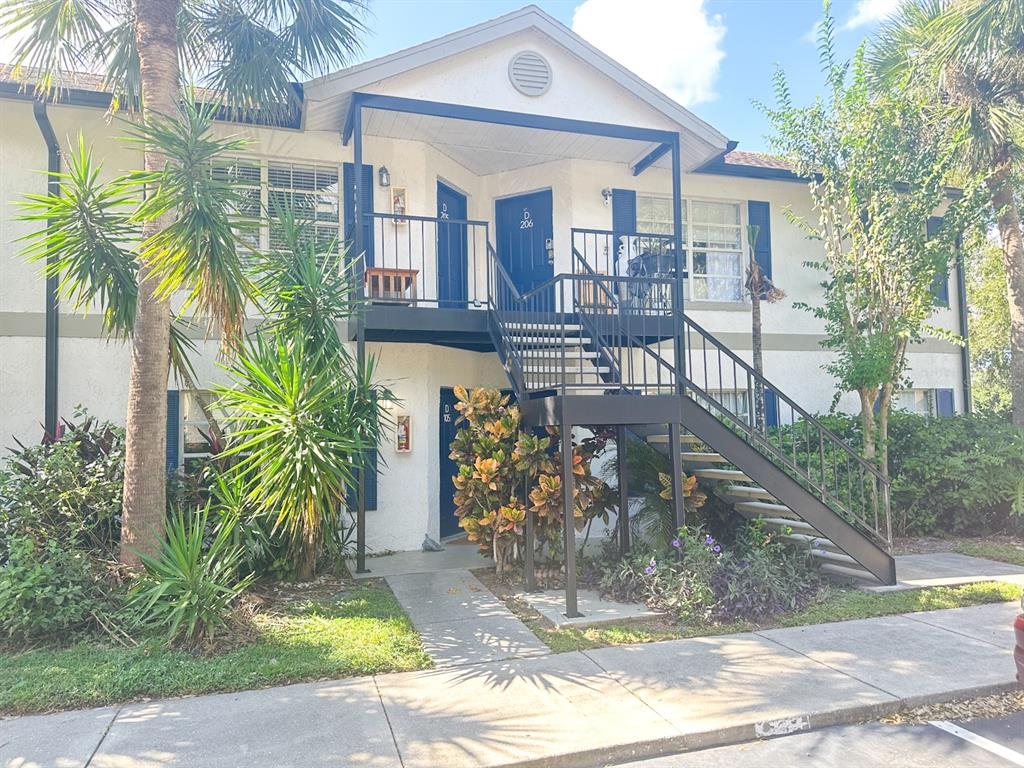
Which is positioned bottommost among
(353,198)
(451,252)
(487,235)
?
(487,235)

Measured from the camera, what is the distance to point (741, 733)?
378 centimetres

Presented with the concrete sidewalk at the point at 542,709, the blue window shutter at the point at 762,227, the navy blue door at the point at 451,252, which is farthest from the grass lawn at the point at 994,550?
the navy blue door at the point at 451,252

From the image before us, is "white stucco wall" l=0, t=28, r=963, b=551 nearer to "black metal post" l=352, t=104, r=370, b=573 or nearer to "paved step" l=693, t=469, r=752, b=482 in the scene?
"black metal post" l=352, t=104, r=370, b=573

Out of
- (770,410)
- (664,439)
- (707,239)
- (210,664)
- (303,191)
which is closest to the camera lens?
(210,664)

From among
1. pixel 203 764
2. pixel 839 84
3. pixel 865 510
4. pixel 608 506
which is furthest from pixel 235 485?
pixel 839 84

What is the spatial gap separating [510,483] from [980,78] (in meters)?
9.38

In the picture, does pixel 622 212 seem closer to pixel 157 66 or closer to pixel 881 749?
pixel 157 66

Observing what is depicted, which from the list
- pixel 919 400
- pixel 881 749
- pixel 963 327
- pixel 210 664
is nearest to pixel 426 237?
pixel 210 664

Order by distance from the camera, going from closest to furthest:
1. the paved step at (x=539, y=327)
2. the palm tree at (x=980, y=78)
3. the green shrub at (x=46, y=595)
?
the green shrub at (x=46, y=595) < the paved step at (x=539, y=327) < the palm tree at (x=980, y=78)

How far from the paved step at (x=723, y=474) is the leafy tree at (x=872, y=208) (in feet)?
8.15

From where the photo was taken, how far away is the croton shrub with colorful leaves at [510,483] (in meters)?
6.52

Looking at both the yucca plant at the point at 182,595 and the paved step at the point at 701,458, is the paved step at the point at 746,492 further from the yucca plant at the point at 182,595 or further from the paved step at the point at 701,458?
the yucca plant at the point at 182,595

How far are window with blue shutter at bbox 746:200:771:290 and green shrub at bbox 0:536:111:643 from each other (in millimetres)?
9964

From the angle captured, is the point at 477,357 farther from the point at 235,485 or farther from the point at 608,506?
the point at 235,485
